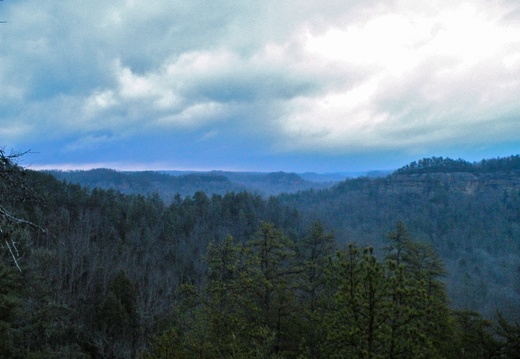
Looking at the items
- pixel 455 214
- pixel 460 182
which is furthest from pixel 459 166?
pixel 455 214

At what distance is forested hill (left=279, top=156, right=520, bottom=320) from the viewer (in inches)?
2616

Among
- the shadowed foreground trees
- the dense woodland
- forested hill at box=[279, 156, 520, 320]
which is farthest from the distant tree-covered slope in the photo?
the shadowed foreground trees

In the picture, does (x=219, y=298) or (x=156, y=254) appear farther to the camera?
(x=156, y=254)

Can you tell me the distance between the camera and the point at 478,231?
338 ft

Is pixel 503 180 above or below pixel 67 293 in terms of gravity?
above

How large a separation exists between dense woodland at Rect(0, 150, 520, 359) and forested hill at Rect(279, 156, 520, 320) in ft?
2.76

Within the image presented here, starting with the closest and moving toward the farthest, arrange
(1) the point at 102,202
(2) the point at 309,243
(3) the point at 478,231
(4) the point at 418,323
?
(4) the point at 418,323 → (2) the point at 309,243 → (1) the point at 102,202 → (3) the point at 478,231

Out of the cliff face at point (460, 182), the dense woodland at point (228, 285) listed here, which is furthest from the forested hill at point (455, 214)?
the dense woodland at point (228, 285)

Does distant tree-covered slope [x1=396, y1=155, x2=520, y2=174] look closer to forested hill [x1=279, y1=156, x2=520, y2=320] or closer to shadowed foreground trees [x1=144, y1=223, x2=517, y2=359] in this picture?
forested hill [x1=279, y1=156, x2=520, y2=320]

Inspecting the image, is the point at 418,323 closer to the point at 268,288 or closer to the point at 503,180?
the point at 268,288

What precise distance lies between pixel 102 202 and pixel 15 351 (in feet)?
189

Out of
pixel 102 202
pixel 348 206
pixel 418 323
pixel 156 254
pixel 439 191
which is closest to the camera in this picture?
pixel 418 323

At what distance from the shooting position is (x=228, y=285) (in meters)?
12.7

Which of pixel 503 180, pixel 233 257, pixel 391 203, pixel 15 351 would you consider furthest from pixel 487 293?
pixel 503 180
